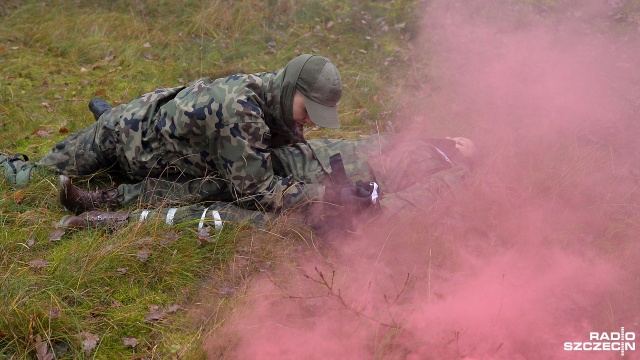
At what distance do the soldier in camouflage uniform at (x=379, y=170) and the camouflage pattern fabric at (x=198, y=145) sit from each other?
16cm

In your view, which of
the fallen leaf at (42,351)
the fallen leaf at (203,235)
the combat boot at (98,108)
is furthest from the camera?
the combat boot at (98,108)

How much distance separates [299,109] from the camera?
4000mm

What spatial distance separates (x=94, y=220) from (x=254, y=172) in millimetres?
1126

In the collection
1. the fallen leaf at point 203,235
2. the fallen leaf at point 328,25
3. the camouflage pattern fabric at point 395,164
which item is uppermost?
the fallen leaf at point 328,25

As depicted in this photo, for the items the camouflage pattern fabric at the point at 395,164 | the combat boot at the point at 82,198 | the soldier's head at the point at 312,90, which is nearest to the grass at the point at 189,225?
the combat boot at the point at 82,198

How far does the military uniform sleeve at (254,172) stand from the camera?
12.5ft

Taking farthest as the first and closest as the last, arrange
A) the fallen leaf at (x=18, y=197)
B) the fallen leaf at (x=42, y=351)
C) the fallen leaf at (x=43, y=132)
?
the fallen leaf at (x=43, y=132) → the fallen leaf at (x=18, y=197) → the fallen leaf at (x=42, y=351)

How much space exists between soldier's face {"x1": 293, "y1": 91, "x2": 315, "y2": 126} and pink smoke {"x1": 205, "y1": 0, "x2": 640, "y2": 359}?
2.89 ft

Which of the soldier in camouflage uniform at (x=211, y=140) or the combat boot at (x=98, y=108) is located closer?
the soldier in camouflage uniform at (x=211, y=140)

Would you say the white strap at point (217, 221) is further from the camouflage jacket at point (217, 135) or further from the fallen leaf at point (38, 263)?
the fallen leaf at point (38, 263)

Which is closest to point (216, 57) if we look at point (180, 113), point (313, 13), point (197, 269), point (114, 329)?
point (313, 13)

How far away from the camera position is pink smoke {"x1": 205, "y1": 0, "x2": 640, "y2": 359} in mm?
2955

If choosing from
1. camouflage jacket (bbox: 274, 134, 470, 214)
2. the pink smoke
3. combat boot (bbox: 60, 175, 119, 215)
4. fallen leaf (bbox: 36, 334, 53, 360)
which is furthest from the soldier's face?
fallen leaf (bbox: 36, 334, 53, 360)

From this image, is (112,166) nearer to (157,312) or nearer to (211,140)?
(211,140)
